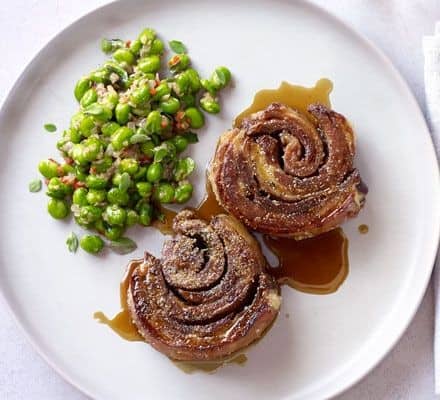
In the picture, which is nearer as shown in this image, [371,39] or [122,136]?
[122,136]

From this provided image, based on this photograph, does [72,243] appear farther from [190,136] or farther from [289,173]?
[289,173]

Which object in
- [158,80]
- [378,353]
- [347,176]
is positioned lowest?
[378,353]

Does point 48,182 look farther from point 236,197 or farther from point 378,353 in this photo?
point 378,353

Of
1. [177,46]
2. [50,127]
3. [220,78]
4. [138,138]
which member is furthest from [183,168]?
[50,127]

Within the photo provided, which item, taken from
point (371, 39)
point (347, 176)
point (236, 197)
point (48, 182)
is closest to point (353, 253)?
point (347, 176)

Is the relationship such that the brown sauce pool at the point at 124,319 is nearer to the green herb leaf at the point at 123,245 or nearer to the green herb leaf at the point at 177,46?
the green herb leaf at the point at 123,245
